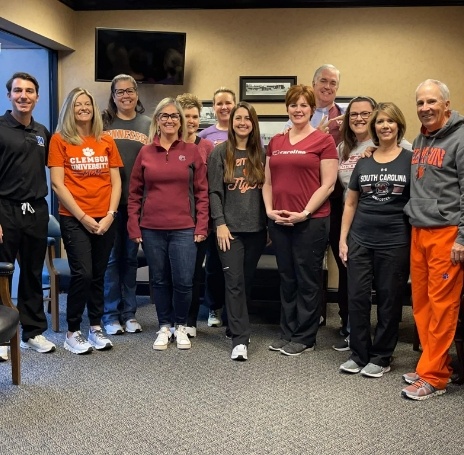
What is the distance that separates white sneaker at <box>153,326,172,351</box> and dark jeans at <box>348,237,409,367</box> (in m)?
1.14

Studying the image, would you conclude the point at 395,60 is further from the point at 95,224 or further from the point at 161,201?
the point at 95,224

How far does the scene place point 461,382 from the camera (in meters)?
3.02

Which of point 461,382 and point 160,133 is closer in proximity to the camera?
point 461,382

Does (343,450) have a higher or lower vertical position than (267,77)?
lower

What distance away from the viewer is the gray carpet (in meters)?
2.35

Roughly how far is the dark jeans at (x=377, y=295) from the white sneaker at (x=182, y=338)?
101cm

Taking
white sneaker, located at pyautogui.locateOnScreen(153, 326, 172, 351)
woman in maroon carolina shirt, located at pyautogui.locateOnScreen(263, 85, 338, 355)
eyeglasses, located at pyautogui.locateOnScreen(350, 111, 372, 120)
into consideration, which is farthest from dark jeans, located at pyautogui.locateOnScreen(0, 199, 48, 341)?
eyeglasses, located at pyautogui.locateOnScreen(350, 111, 372, 120)

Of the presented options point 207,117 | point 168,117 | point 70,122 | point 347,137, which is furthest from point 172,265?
point 207,117

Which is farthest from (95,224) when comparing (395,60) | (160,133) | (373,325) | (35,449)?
(395,60)

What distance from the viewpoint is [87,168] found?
11.2ft

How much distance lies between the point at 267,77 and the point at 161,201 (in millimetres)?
2248

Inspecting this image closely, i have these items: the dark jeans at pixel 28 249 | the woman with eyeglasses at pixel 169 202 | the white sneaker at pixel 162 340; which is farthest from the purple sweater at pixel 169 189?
the white sneaker at pixel 162 340

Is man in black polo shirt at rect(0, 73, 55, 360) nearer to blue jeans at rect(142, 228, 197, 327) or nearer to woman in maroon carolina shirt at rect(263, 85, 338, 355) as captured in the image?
blue jeans at rect(142, 228, 197, 327)

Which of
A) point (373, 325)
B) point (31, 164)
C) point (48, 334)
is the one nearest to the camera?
point (31, 164)
